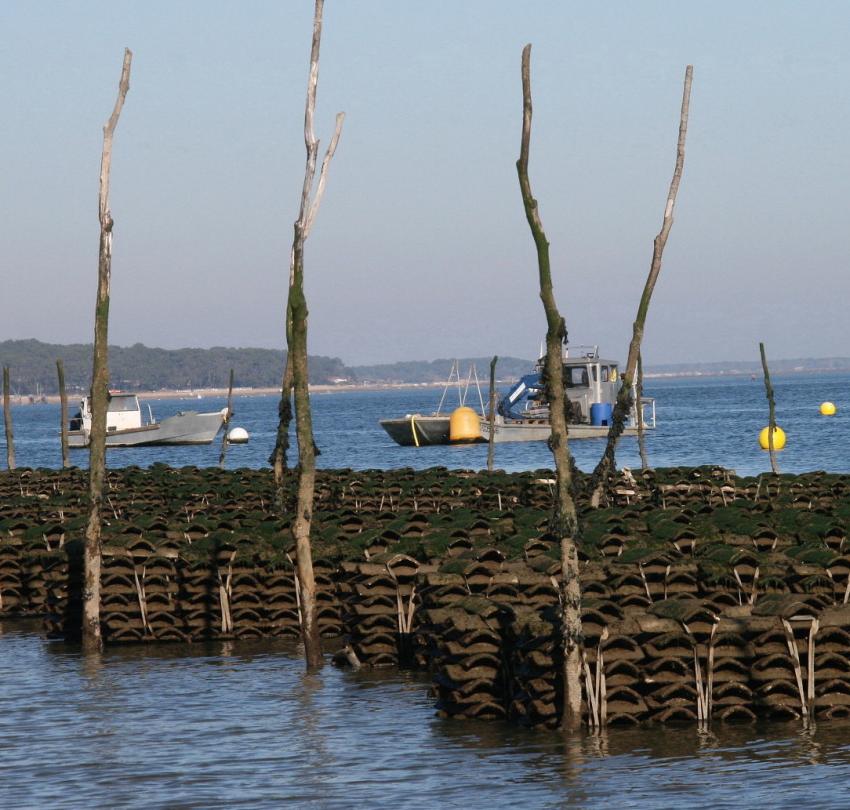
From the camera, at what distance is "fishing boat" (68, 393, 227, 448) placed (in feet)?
334

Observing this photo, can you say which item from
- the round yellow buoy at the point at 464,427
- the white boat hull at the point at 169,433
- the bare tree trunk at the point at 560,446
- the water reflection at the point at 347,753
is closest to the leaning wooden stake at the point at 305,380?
the water reflection at the point at 347,753

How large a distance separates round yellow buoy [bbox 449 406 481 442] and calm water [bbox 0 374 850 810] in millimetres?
77240

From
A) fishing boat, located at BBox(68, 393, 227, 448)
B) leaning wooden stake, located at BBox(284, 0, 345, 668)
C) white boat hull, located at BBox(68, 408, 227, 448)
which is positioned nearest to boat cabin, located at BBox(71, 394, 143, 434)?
fishing boat, located at BBox(68, 393, 227, 448)

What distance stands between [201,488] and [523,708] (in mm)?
25990

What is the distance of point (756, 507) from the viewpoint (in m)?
30.6

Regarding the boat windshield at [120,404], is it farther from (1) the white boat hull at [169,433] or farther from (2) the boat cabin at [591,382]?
(2) the boat cabin at [591,382]

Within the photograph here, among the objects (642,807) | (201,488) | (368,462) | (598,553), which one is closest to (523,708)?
(642,807)

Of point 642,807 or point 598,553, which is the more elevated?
point 598,553

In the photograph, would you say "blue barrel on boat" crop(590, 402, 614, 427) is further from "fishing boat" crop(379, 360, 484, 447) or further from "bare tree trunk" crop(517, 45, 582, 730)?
"bare tree trunk" crop(517, 45, 582, 730)

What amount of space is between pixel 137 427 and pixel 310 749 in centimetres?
9122

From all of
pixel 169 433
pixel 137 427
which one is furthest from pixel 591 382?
pixel 169 433

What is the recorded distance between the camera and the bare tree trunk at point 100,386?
2219cm

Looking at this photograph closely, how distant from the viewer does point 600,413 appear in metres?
91.2

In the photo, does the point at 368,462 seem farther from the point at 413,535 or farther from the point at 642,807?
the point at 642,807
